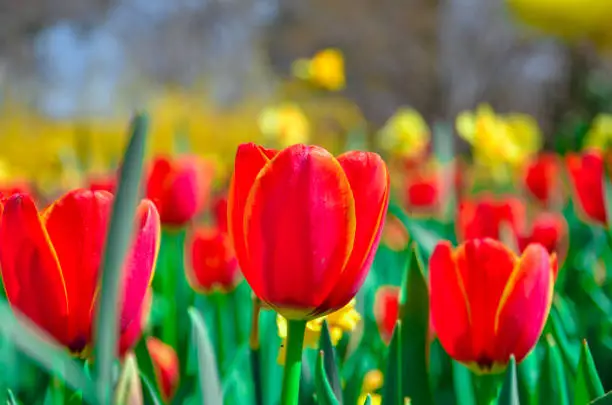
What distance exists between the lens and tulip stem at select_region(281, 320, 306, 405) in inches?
13.7

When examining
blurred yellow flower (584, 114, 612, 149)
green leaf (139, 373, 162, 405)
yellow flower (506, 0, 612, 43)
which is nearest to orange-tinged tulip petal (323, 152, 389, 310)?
green leaf (139, 373, 162, 405)

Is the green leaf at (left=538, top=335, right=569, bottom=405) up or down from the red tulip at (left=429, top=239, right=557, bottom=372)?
down

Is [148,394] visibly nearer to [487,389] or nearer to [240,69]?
[487,389]

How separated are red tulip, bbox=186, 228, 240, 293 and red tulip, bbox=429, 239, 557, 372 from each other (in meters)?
0.39

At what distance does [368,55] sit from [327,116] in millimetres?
514

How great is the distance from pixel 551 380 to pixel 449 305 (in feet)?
0.29

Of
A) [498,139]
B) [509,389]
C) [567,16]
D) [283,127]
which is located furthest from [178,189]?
[567,16]

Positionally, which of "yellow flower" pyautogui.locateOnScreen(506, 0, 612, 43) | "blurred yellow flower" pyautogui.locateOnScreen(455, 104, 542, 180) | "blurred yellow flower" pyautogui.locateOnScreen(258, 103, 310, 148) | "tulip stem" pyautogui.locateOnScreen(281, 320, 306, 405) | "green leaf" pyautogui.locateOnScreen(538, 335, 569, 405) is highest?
"tulip stem" pyautogui.locateOnScreen(281, 320, 306, 405)

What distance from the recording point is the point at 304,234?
335 millimetres

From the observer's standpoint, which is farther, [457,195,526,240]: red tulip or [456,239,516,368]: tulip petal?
[457,195,526,240]: red tulip

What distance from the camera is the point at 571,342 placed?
0.65 m

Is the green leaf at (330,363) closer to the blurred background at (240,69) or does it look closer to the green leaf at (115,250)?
the green leaf at (115,250)

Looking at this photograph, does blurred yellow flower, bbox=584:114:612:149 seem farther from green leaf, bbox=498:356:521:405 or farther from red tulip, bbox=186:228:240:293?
green leaf, bbox=498:356:521:405

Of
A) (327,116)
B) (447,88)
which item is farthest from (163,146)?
(447,88)
